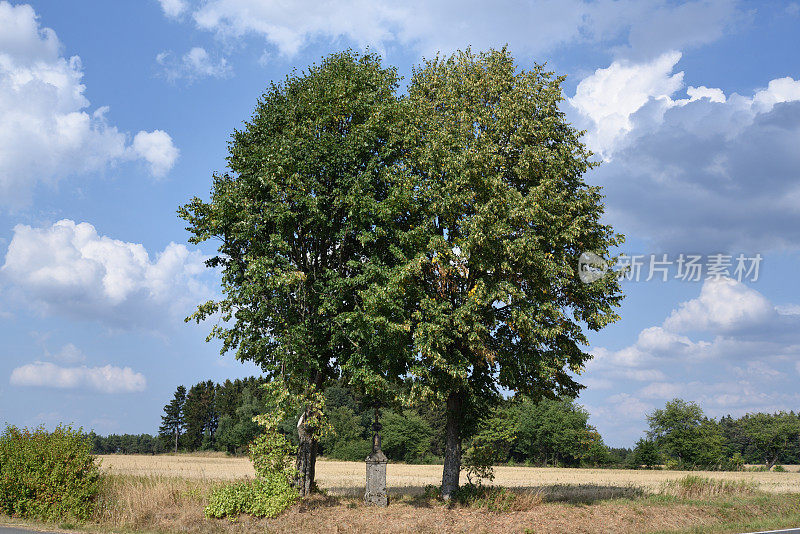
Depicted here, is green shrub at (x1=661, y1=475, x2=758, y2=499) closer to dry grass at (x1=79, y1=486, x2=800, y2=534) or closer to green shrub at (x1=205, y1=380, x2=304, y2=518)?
dry grass at (x1=79, y1=486, x2=800, y2=534)

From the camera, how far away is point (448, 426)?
2447 centimetres

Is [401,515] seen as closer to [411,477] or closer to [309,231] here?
[309,231]

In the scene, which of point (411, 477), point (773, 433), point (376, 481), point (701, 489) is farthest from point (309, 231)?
point (773, 433)

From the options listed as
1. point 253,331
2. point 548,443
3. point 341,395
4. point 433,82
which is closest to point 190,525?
point 253,331

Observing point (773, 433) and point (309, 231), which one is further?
point (773, 433)

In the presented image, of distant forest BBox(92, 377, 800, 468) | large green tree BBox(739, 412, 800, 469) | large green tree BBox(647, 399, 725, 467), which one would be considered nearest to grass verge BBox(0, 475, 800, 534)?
distant forest BBox(92, 377, 800, 468)

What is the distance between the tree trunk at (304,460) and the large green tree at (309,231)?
0.14ft

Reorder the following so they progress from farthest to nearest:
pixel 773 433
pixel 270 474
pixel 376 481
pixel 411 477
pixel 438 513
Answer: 1. pixel 773 433
2. pixel 411 477
3. pixel 376 481
4. pixel 270 474
5. pixel 438 513

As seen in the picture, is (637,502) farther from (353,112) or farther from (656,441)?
(656,441)

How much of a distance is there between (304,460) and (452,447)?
20.7ft

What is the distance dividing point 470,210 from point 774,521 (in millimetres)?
16650

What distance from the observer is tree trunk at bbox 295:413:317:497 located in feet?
74.2

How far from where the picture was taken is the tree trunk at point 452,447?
23.2 metres

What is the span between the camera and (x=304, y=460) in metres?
22.8
